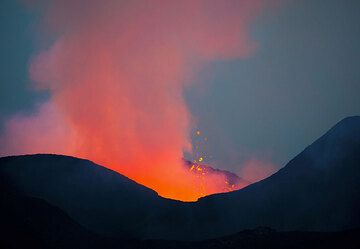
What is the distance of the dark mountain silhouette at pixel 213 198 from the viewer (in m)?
34.1

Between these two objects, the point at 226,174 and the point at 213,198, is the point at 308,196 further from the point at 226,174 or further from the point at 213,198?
the point at 226,174

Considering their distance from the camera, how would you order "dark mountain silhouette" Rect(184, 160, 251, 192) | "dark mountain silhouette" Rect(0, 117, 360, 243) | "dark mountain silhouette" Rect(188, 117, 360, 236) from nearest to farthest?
"dark mountain silhouette" Rect(188, 117, 360, 236) < "dark mountain silhouette" Rect(0, 117, 360, 243) < "dark mountain silhouette" Rect(184, 160, 251, 192)

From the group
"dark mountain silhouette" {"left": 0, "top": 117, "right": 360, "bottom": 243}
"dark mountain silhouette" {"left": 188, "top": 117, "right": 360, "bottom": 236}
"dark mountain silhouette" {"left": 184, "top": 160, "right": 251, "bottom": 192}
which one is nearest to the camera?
"dark mountain silhouette" {"left": 188, "top": 117, "right": 360, "bottom": 236}

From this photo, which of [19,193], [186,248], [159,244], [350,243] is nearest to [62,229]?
[19,193]

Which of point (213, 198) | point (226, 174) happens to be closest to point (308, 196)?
point (213, 198)

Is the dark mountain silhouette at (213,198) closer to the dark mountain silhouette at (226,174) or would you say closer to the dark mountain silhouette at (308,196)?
the dark mountain silhouette at (308,196)

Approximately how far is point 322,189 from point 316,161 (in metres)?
4.05

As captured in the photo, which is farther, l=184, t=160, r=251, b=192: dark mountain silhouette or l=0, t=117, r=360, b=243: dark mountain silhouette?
l=184, t=160, r=251, b=192: dark mountain silhouette

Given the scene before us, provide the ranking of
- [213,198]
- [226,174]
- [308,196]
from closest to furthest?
1. [308,196]
2. [213,198]
3. [226,174]

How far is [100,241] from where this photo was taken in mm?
32344

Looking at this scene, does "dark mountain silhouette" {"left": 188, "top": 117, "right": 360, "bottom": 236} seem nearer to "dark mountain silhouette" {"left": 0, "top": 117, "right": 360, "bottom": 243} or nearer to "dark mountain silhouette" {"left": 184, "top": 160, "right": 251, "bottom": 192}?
"dark mountain silhouette" {"left": 0, "top": 117, "right": 360, "bottom": 243}

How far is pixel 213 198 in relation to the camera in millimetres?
39719

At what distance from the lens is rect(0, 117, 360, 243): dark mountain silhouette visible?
34.1m

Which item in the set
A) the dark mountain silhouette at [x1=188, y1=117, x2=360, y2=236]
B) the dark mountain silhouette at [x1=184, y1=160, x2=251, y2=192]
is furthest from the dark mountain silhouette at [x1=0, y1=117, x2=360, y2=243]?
the dark mountain silhouette at [x1=184, y1=160, x2=251, y2=192]
